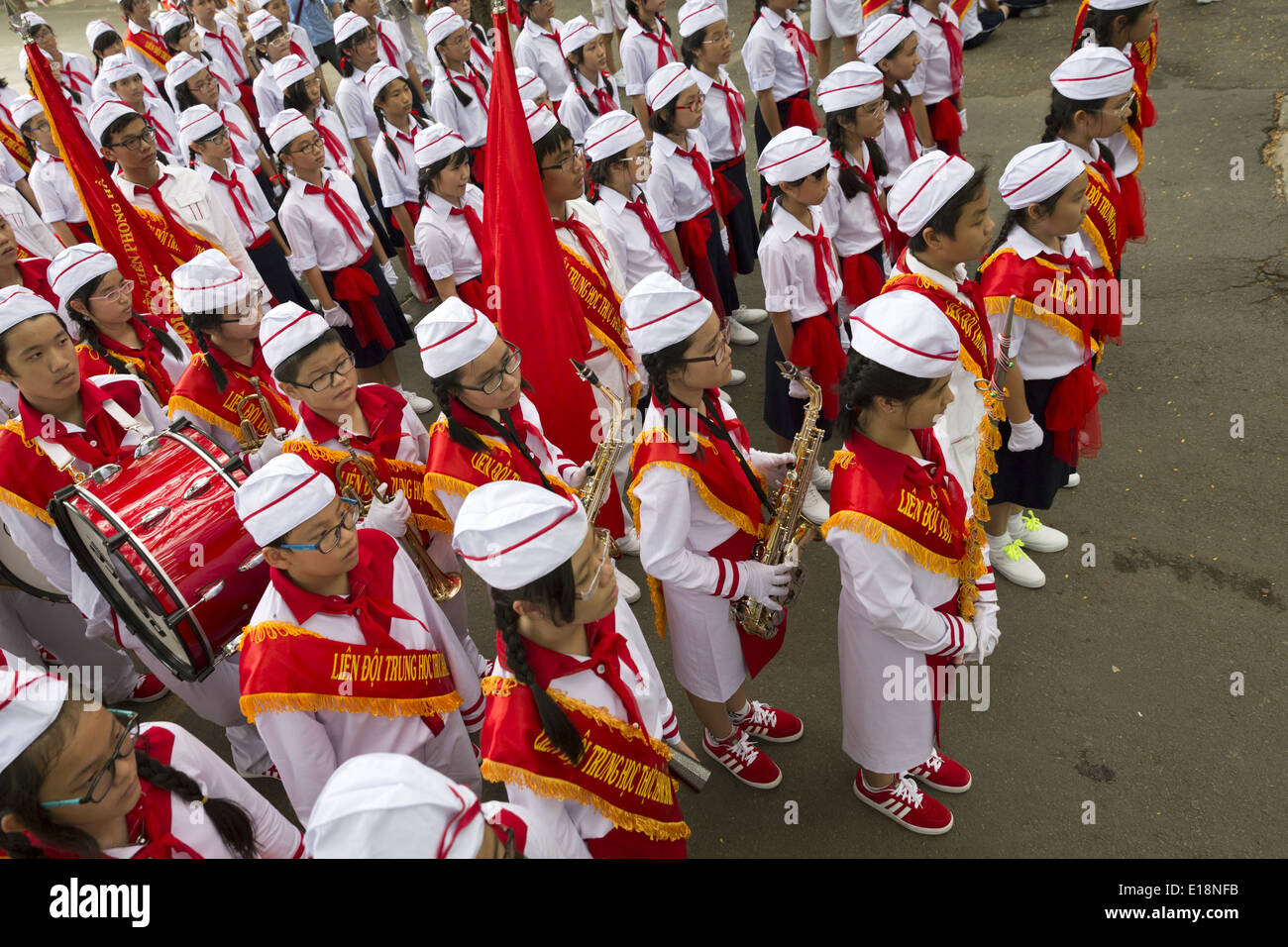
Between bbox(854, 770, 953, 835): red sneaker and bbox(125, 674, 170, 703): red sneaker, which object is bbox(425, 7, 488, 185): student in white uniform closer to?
bbox(125, 674, 170, 703): red sneaker

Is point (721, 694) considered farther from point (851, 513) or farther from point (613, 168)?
point (613, 168)

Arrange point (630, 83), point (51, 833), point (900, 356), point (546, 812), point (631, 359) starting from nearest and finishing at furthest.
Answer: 1. point (51, 833)
2. point (546, 812)
3. point (900, 356)
4. point (631, 359)
5. point (630, 83)

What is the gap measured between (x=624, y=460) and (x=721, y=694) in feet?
6.22

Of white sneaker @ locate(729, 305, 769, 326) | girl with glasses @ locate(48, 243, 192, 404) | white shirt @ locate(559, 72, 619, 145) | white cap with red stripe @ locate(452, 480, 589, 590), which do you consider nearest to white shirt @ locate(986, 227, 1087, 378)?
white cap with red stripe @ locate(452, 480, 589, 590)

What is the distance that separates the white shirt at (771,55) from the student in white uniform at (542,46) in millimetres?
1941

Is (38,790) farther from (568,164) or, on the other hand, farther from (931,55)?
(931,55)

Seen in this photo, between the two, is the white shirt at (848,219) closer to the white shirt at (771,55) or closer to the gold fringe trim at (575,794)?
the white shirt at (771,55)

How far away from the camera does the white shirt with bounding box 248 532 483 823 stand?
2777 millimetres

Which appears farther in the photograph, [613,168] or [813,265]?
[613,168]

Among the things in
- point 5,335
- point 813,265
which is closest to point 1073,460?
point 813,265

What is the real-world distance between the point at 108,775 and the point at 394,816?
991 mm

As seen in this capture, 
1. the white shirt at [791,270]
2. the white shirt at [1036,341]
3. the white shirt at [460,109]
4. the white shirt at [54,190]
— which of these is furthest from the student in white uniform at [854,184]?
the white shirt at [54,190]

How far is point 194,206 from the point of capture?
233 inches

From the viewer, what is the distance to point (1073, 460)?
4215 mm
